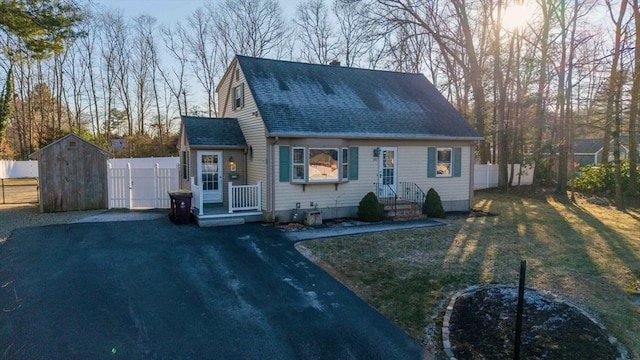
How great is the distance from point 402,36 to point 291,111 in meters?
15.0

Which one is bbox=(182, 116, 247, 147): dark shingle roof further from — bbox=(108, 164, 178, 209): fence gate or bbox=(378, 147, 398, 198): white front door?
Answer: bbox=(378, 147, 398, 198): white front door

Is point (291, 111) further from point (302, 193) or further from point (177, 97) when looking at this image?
point (177, 97)

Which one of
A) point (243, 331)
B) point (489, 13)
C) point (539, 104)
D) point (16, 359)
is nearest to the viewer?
point (16, 359)

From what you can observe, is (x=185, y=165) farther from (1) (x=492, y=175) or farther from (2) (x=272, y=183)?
(1) (x=492, y=175)

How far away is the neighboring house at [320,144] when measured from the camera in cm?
1231

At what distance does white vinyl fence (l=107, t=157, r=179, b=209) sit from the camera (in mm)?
14367

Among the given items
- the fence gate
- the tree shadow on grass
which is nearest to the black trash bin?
the fence gate

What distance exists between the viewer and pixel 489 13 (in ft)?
79.1

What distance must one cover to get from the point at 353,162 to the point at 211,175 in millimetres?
4928

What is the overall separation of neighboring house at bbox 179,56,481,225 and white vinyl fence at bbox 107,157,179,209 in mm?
993

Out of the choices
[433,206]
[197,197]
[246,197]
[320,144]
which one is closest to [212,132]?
[197,197]

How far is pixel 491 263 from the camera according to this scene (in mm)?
8211

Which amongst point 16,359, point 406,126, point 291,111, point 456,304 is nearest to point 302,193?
point 291,111

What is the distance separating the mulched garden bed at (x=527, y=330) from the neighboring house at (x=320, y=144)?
7102mm
